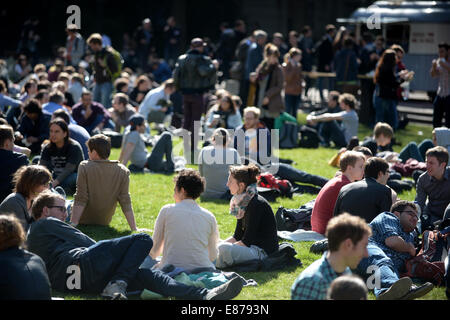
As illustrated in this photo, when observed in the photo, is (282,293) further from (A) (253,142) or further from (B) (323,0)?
(B) (323,0)

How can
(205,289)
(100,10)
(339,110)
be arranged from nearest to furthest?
1. (205,289)
2. (339,110)
3. (100,10)

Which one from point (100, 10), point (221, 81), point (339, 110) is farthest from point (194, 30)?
point (339, 110)

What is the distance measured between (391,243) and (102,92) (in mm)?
11303

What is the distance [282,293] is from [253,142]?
19.5ft

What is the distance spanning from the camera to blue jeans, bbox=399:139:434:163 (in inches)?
514

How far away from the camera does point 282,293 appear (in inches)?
277

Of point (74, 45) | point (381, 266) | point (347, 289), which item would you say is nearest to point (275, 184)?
point (381, 266)

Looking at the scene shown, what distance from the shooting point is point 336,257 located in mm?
5191

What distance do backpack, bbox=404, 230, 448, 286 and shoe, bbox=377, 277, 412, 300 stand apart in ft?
2.95

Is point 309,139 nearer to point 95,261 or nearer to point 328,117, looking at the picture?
point 328,117

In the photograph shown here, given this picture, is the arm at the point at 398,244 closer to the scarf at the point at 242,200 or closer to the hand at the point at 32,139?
the scarf at the point at 242,200

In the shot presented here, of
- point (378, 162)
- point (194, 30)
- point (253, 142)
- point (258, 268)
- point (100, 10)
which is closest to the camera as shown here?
point (258, 268)

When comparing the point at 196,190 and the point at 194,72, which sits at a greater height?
the point at 194,72

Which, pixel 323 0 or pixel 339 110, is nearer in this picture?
pixel 339 110
